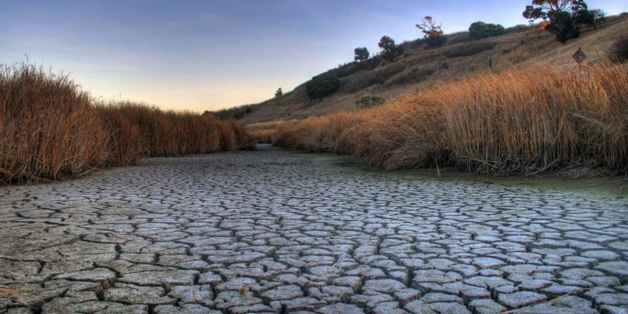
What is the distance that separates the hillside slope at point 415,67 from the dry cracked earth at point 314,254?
3339 cm

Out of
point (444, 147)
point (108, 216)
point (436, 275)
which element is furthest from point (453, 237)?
point (444, 147)

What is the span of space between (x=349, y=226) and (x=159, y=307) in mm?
1771

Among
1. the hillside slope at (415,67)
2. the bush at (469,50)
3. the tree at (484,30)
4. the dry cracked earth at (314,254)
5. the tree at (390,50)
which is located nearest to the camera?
the dry cracked earth at (314,254)

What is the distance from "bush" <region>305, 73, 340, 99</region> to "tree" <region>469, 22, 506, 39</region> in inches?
962

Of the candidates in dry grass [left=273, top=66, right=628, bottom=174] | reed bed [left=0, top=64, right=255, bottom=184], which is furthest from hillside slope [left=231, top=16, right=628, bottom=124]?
reed bed [left=0, top=64, right=255, bottom=184]

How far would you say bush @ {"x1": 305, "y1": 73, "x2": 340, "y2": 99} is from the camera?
59.7 metres

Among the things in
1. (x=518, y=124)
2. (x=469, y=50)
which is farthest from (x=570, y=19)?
(x=518, y=124)

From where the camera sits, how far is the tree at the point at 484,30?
68000mm

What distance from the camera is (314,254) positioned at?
8.50 feet

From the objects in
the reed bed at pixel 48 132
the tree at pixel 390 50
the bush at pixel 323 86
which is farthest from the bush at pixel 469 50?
the reed bed at pixel 48 132

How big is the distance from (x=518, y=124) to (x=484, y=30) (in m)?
68.0

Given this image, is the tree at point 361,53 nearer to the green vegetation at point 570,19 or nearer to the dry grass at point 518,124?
the green vegetation at point 570,19

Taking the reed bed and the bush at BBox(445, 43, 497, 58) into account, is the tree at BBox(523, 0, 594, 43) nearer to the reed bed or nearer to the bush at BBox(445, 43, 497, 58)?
the bush at BBox(445, 43, 497, 58)

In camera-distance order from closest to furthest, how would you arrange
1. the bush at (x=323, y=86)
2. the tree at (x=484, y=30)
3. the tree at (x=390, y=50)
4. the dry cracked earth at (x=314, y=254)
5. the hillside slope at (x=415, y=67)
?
the dry cracked earth at (x=314, y=254) < the hillside slope at (x=415, y=67) < the bush at (x=323, y=86) < the tree at (x=390, y=50) < the tree at (x=484, y=30)
